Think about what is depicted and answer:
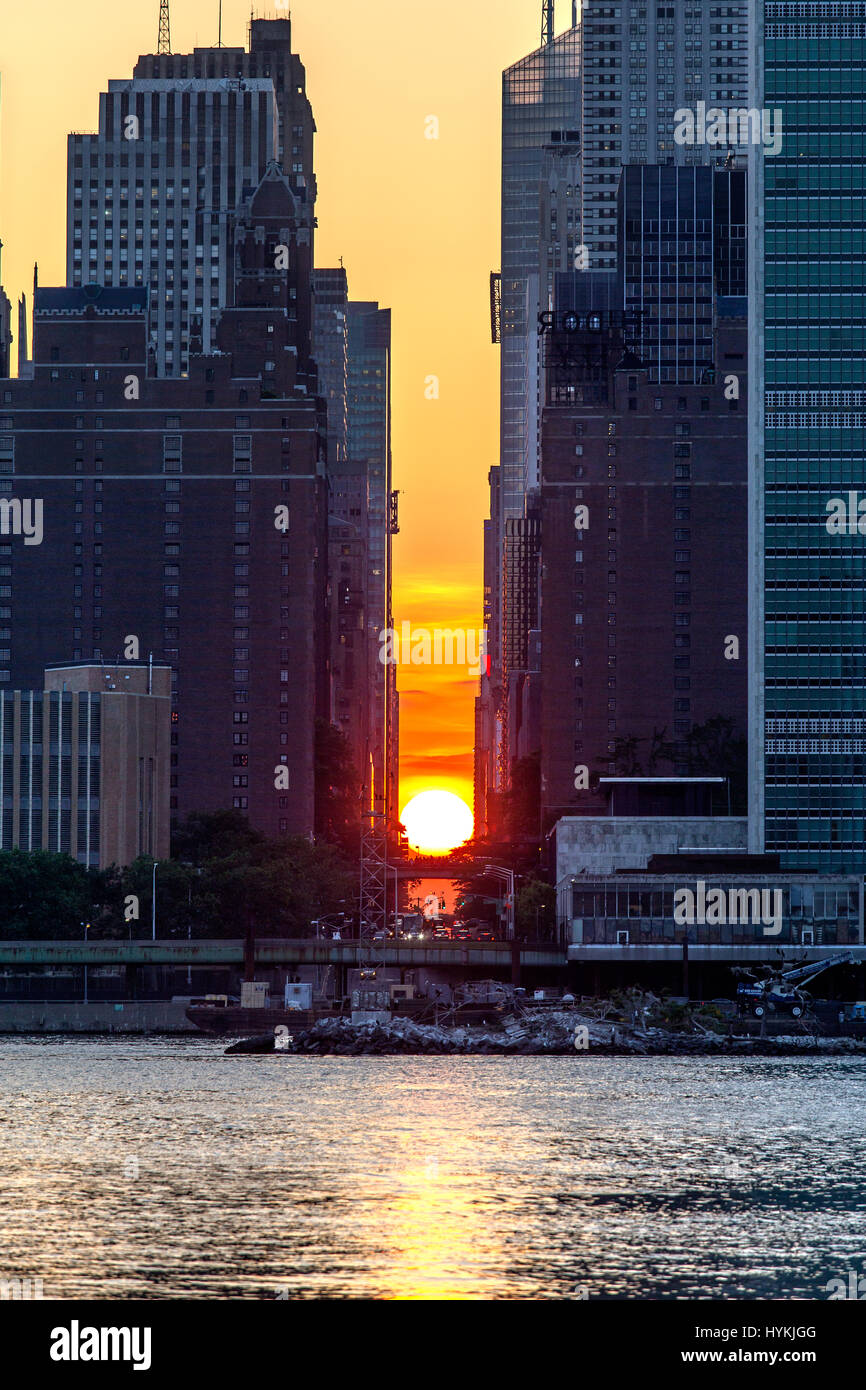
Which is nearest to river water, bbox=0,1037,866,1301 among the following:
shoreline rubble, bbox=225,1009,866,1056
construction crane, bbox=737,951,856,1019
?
shoreline rubble, bbox=225,1009,866,1056

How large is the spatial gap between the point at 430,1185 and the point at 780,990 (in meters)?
112

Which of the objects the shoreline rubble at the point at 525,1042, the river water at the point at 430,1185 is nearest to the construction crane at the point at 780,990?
the shoreline rubble at the point at 525,1042

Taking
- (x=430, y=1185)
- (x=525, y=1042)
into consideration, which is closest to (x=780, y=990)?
(x=525, y=1042)

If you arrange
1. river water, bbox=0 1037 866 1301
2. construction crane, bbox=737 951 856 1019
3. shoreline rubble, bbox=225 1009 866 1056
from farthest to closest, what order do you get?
construction crane, bbox=737 951 856 1019 < shoreline rubble, bbox=225 1009 866 1056 < river water, bbox=0 1037 866 1301

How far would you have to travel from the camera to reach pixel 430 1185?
7212 cm

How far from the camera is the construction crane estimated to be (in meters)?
175

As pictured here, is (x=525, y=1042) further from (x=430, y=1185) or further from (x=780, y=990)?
(x=430, y=1185)

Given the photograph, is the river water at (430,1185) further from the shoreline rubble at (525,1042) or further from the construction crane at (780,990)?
the construction crane at (780,990)

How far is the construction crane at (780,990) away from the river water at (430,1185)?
5065 cm

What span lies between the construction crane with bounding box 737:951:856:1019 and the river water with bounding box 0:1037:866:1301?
50652mm

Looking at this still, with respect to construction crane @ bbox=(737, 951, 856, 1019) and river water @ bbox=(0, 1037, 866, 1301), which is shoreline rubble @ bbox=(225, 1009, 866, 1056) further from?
river water @ bbox=(0, 1037, 866, 1301)

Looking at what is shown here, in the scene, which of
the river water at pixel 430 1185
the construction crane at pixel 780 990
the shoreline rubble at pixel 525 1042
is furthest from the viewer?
the construction crane at pixel 780 990

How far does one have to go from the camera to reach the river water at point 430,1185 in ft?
181

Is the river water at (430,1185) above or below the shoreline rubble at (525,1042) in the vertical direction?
above
